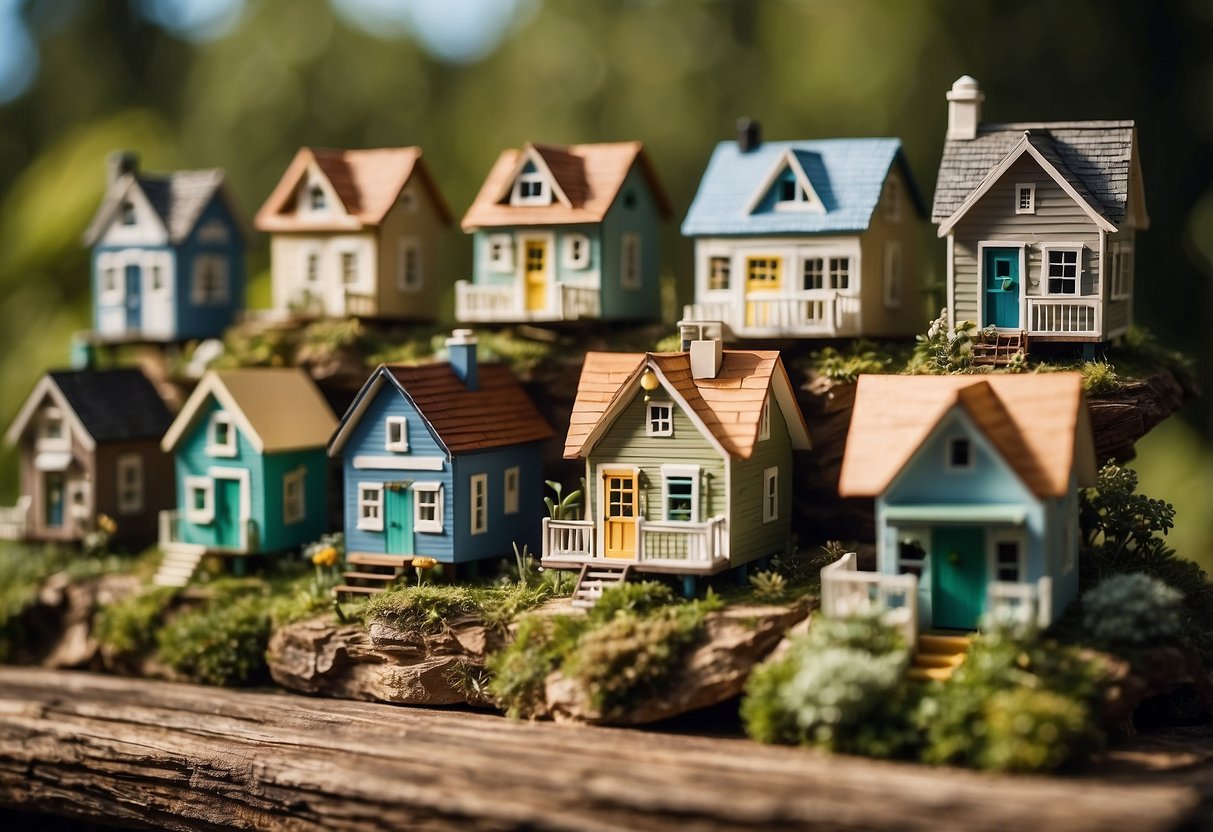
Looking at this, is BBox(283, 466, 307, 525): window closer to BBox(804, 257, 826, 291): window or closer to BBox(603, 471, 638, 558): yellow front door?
BBox(603, 471, 638, 558): yellow front door

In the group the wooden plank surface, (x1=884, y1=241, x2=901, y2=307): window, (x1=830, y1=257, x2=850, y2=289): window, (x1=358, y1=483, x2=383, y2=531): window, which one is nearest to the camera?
the wooden plank surface

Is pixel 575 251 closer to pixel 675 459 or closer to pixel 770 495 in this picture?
pixel 675 459

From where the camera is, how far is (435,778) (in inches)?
748

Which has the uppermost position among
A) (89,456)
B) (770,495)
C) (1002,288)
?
(1002,288)

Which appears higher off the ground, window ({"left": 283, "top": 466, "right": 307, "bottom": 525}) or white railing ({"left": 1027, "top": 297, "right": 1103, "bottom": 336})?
white railing ({"left": 1027, "top": 297, "right": 1103, "bottom": 336})

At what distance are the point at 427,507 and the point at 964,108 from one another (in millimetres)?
11587

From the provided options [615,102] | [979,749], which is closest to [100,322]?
[615,102]

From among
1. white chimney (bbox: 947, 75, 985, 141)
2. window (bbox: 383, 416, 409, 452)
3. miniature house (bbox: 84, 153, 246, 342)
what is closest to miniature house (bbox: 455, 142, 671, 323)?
window (bbox: 383, 416, 409, 452)

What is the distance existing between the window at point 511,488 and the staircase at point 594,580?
304cm

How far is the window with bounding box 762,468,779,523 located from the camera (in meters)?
23.3

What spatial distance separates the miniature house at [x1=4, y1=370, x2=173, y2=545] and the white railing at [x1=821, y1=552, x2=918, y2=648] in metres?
16.1

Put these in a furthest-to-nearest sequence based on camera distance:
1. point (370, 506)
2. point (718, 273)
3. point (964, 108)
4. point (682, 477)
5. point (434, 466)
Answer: point (718, 273) < point (370, 506) < point (964, 108) < point (434, 466) < point (682, 477)

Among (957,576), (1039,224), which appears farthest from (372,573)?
(1039,224)

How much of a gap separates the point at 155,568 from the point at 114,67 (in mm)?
21604
